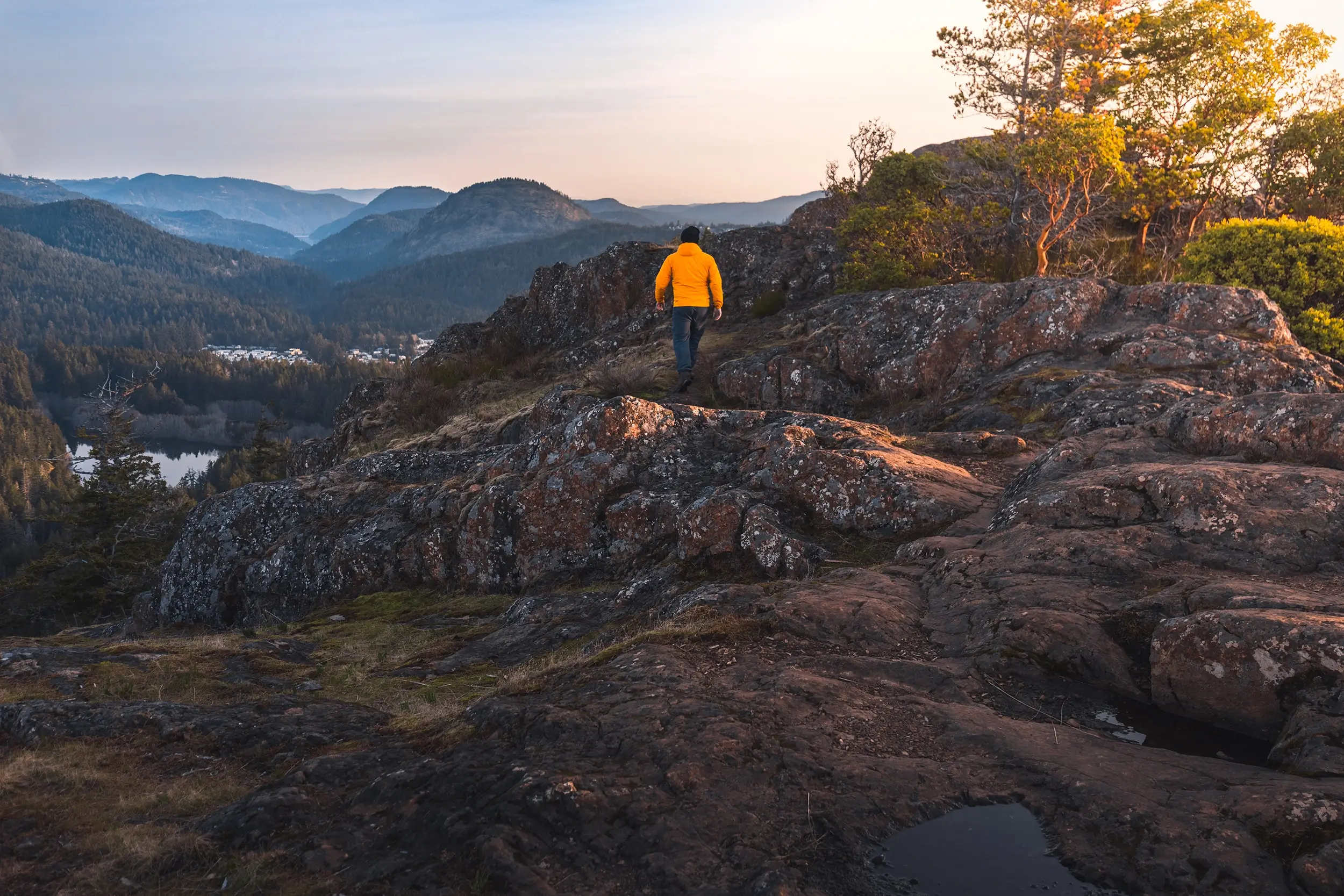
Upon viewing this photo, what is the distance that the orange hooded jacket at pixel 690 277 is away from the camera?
622 inches

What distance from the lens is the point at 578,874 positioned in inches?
159

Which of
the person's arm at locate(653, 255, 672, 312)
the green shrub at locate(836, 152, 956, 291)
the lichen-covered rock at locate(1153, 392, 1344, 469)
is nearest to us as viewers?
the lichen-covered rock at locate(1153, 392, 1344, 469)

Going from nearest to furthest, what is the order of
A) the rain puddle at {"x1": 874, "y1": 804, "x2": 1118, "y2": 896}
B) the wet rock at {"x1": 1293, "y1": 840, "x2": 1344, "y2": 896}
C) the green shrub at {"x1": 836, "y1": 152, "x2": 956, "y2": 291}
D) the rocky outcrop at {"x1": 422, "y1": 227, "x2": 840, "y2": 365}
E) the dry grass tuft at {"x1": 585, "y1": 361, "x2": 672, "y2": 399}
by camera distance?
1. the wet rock at {"x1": 1293, "y1": 840, "x2": 1344, "y2": 896}
2. the rain puddle at {"x1": 874, "y1": 804, "x2": 1118, "y2": 896}
3. the dry grass tuft at {"x1": 585, "y1": 361, "x2": 672, "y2": 399}
4. the green shrub at {"x1": 836, "y1": 152, "x2": 956, "y2": 291}
5. the rocky outcrop at {"x1": 422, "y1": 227, "x2": 840, "y2": 365}

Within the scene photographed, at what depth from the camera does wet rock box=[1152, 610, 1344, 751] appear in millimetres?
5086

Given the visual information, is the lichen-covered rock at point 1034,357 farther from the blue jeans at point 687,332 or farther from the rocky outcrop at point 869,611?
the blue jeans at point 687,332

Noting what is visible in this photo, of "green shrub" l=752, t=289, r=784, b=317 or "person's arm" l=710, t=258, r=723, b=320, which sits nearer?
"person's arm" l=710, t=258, r=723, b=320

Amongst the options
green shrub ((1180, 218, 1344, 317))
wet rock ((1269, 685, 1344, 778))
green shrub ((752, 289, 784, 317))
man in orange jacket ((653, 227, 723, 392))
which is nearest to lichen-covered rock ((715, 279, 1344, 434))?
man in orange jacket ((653, 227, 723, 392))

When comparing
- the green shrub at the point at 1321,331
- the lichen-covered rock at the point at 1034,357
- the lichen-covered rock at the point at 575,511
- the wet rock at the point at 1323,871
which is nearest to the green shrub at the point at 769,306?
the lichen-covered rock at the point at 1034,357

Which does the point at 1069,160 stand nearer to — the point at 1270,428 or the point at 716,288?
the point at 716,288

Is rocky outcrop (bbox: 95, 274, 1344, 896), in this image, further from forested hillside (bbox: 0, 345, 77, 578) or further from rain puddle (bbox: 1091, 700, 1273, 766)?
forested hillside (bbox: 0, 345, 77, 578)

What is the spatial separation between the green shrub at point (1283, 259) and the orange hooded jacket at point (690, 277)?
424 inches

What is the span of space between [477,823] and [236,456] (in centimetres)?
15670

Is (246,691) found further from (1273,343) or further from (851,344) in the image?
(1273,343)

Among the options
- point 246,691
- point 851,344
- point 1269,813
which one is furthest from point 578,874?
point 851,344
